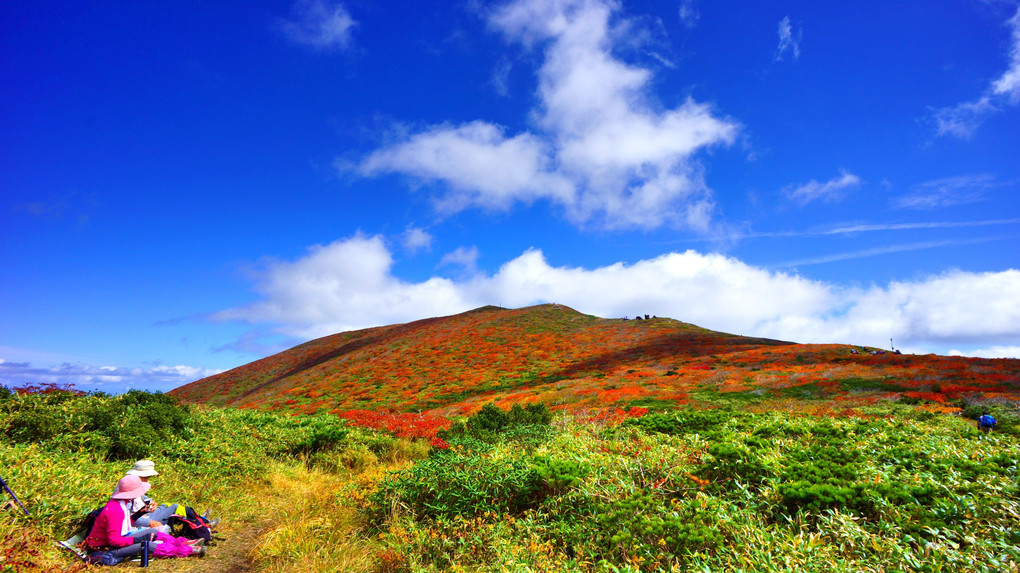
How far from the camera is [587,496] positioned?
6.50 meters

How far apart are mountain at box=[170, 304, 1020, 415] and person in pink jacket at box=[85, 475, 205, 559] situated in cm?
1560

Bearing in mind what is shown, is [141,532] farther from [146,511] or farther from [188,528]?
[188,528]

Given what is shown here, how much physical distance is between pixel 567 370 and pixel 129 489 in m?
27.7

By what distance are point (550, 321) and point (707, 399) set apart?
105 feet

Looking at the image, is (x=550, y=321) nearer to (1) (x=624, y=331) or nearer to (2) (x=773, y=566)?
(1) (x=624, y=331)

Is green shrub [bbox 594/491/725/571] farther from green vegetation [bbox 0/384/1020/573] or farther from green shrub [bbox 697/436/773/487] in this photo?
green shrub [bbox 697/436/773/487]

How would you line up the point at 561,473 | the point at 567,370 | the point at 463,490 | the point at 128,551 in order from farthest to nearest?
the point at 567,370, the point at 463,490, the point at 561,473, the point at 128,551

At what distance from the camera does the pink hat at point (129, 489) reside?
6449 millimetres

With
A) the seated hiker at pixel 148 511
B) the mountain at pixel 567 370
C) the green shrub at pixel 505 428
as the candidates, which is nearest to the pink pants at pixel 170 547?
the seated hiker at pixel 148 511

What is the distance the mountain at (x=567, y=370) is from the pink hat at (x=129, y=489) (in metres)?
15.7

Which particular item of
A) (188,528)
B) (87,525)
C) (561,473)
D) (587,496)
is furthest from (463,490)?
(87,525)

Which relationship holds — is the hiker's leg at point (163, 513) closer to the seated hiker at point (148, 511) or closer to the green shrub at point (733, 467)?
the seated hiker at point (148, 511)

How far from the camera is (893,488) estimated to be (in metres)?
5.68

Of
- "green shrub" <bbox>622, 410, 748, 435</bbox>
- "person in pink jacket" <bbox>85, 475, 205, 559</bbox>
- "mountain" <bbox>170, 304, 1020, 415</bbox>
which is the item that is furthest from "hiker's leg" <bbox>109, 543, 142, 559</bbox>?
"mountain" <bbox>170, 304, 1020, 415</bbox>
